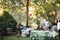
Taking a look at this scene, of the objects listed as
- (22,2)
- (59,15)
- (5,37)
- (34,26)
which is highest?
(22,2)

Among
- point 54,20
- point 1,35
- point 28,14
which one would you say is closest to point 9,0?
point 28,14

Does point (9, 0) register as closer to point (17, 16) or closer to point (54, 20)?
point (17, 16)

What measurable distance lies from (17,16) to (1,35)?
0.39 meters

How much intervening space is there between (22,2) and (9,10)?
0.24 metres

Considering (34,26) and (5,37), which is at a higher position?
(34,26)

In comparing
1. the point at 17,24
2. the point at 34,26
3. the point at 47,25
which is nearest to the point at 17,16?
the point at 17,24

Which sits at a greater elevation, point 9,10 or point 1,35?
point 9,10

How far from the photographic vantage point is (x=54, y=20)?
2.81 metres

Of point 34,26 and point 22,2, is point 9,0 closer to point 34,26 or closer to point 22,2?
point 22,2

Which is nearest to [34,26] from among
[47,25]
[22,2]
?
[47,25]

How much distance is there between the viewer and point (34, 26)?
2842 mm

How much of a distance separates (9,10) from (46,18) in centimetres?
59

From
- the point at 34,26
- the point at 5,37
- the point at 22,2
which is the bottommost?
the point at 5,37

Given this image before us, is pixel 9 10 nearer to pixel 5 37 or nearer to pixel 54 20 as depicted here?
pixel 5 37
